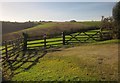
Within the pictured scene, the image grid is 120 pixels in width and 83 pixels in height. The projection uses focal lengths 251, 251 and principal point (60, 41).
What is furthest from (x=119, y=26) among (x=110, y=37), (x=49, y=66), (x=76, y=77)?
(x=76, y=77)

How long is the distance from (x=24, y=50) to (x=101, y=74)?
11.1 meters

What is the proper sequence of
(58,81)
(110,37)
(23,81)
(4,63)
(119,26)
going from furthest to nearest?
(110,37) < (119,26) < (4,63) < (23,81) < (58,81)

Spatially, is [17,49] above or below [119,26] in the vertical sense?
below

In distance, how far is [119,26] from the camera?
24.1m

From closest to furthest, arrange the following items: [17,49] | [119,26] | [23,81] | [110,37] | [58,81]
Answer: [58,81] < [23,81] < [17,49] < [119,26] < [110,37]

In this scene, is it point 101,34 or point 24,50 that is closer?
point 24,50

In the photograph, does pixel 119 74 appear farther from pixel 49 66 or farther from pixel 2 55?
pixel 2 55

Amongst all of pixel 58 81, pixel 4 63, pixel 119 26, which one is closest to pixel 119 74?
pixel 58 81

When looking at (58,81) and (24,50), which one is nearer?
(58,81)

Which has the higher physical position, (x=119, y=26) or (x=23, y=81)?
(x=119, y=26)

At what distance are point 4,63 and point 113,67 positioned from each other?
23.9ft

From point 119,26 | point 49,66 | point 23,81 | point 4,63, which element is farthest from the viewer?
point 119,26

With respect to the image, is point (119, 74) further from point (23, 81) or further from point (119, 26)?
point (119, 26)

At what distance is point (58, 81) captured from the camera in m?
11.3
